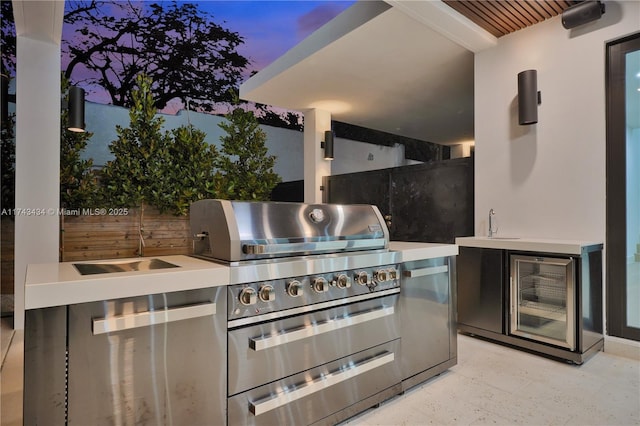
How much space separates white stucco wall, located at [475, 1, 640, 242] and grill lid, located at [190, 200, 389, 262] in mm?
2137

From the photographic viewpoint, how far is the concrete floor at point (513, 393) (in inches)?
73.8

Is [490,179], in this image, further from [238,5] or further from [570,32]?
[238,5]

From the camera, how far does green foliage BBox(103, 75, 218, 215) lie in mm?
4180

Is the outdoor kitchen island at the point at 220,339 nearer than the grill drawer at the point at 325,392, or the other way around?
the outdoor kitchen island at the point at 220,339

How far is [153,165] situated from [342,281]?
11.5 feet

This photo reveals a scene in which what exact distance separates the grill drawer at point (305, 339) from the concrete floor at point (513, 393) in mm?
428

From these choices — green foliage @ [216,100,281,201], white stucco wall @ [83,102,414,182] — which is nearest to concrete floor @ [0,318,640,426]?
green foliage @ [216,100,281,201]

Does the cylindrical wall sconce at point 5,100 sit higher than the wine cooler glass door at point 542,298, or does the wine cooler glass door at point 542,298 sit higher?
the cylindrical wall sconce at point 5,100

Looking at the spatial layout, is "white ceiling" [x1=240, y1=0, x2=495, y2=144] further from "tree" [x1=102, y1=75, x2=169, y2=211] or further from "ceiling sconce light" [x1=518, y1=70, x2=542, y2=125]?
"tree" [x1=102, y1=75, x2=169, y2=211]

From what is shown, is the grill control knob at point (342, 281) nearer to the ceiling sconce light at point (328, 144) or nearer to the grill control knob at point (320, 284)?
the grill control knob at point (320, 284)

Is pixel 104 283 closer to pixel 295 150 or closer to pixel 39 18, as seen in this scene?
pixel 39 18

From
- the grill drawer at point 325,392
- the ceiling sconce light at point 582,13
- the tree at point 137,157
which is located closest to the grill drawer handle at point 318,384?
the grill drawer at point 325,392

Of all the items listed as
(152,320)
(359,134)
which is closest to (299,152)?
(359,134)

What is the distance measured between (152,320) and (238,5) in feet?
37.5
